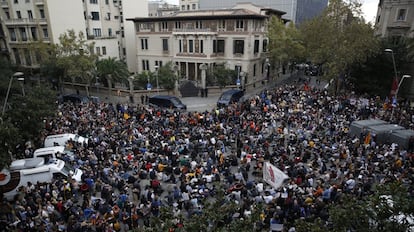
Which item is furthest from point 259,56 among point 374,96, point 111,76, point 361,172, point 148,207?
point 148,207

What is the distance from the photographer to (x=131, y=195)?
1600 cm

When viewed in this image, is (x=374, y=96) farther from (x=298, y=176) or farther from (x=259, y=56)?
(x=298, y=176)

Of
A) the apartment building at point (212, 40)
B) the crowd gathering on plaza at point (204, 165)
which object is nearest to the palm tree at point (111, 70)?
the apartment building at point (212, 40)

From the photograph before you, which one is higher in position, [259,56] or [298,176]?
[259,56]

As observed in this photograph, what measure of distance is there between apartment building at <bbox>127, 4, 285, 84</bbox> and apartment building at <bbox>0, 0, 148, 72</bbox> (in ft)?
21.0

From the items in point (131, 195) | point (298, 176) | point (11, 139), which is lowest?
point (131, 195)

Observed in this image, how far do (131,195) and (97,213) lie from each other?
8.90 ft

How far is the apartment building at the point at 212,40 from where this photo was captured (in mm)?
43125

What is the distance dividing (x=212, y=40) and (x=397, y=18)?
82.2 ft

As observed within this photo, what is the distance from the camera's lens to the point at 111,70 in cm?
3850

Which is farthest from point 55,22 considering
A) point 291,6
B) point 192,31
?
point 291,6

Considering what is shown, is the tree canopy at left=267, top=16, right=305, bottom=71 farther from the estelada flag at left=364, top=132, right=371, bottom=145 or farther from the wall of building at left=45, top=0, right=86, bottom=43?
the wall of building at left=45, top=0, right=86, bottom=43

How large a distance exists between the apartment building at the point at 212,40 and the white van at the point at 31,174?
100 feet

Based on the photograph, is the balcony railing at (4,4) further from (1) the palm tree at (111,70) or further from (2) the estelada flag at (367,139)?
(2) the estelada flag at (367,139)
